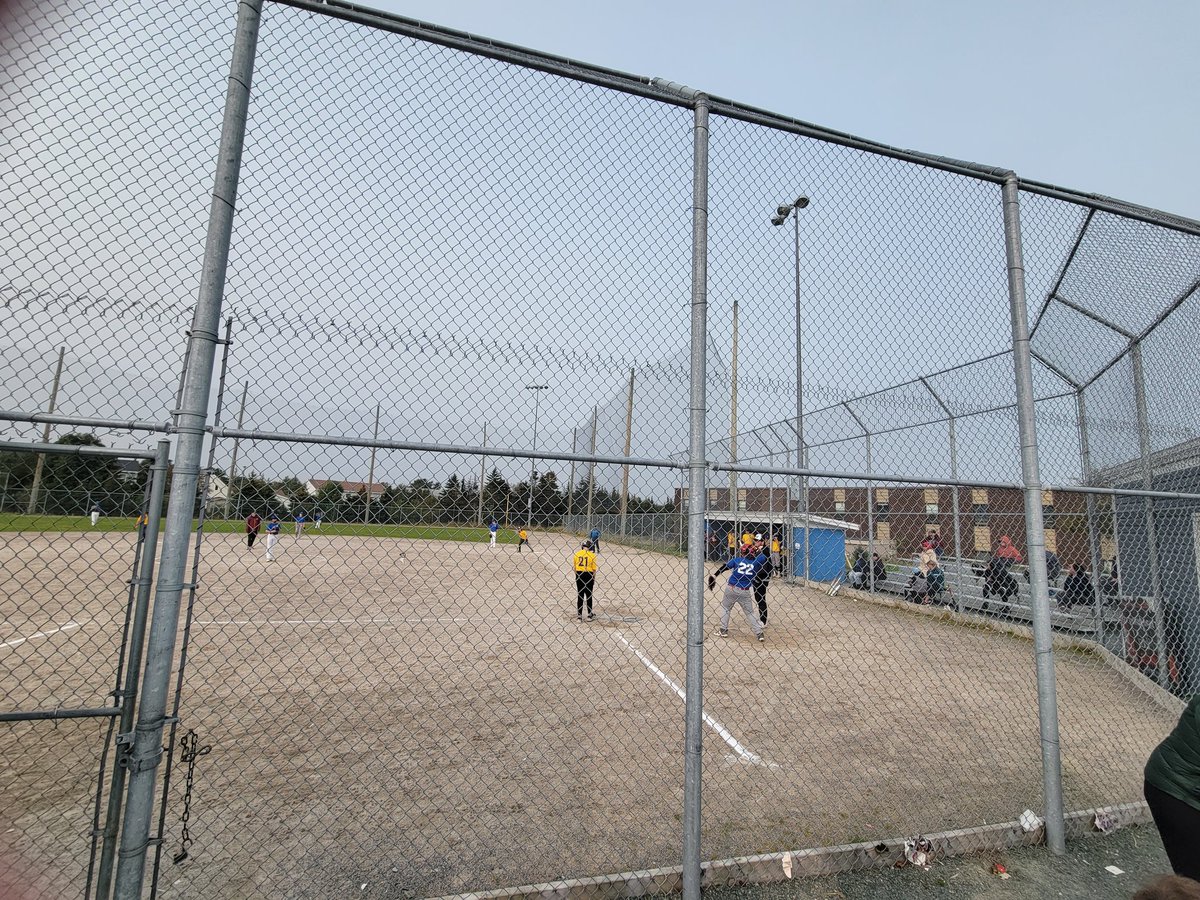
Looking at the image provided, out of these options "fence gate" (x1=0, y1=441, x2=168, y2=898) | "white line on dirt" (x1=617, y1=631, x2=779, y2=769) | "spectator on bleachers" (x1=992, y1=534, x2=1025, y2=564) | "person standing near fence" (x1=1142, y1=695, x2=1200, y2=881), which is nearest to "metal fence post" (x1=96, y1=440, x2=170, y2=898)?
"fence gate" (x1=0, y1=441, x2=168, y2=898)

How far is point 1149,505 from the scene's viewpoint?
6.00 metres

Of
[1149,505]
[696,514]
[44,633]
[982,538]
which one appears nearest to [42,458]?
[696,514]

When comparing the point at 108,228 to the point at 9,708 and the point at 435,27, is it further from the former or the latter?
the point at 9,708

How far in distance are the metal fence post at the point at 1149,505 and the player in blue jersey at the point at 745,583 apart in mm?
4819

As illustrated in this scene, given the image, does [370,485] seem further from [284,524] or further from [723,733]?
[723,733]

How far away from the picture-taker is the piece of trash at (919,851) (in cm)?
326

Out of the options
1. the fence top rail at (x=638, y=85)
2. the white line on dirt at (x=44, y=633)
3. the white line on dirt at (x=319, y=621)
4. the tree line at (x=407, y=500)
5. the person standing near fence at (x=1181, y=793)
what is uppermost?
the fence top rail at (x=638, y=85)

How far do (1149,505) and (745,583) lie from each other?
5272 mm

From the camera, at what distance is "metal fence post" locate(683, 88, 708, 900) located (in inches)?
106

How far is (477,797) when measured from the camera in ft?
12.9

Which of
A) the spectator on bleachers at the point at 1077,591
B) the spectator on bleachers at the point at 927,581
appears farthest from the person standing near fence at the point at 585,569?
the spectator on bleachers at the point at 1077,591

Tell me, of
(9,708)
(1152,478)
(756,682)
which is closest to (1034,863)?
(756,682)

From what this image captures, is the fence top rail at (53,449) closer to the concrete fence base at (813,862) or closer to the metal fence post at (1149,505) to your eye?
the concrete fence base at (813,862)

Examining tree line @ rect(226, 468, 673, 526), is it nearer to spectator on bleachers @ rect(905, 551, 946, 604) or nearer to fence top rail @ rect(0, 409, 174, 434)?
fence top rail @ rect(0, 409, 174, 434)
